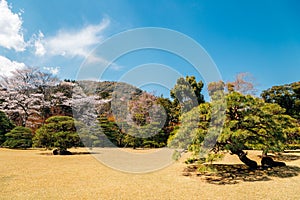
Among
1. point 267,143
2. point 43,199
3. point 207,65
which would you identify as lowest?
point 43,199

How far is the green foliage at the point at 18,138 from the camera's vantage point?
39.1ft

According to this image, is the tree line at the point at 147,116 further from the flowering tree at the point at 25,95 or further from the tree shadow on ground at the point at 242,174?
the tree shadow on ground at the point at 242,174

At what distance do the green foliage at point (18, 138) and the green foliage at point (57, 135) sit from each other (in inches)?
122

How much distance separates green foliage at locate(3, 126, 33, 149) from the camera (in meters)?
11.9

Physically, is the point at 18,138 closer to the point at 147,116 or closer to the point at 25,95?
the point at 25,95

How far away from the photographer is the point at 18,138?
12227 mm

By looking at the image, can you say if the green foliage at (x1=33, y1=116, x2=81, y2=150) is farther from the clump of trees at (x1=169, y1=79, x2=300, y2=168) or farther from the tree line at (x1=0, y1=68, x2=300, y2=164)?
the clump of trees at (x1=169, y1=79, x2=300, y2=168)

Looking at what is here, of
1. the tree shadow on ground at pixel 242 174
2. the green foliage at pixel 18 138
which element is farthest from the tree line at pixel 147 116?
the tree shadow on ground at pixel 242 174

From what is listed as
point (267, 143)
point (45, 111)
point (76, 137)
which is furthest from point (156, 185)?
point (45, 111)

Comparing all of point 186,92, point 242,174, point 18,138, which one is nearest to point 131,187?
point 242,174

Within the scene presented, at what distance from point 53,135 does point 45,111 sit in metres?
9.35

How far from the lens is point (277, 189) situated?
3.65m

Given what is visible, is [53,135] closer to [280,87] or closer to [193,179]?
[193,179]

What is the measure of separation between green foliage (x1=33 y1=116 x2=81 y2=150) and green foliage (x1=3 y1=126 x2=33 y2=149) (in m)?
3.11
